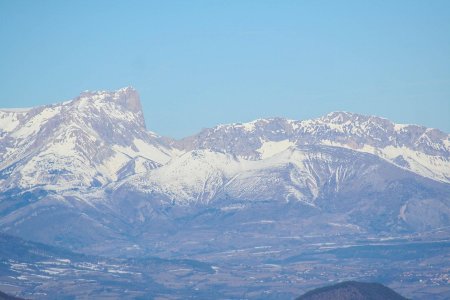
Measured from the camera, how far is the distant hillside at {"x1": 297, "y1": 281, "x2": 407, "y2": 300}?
165 meters

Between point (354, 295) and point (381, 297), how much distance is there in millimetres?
4595

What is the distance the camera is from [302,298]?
169 meters

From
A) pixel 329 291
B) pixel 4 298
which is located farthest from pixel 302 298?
pixel 4 298

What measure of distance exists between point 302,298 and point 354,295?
814 centimetres

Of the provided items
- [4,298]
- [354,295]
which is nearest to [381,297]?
[354,295]

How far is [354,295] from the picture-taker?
16462 centimetres

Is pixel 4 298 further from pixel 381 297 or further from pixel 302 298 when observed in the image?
pixel 381 297

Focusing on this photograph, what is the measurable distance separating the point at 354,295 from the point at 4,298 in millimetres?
48709

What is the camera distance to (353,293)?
16500 cm

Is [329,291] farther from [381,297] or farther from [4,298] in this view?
[4,298]

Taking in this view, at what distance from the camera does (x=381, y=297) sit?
167m

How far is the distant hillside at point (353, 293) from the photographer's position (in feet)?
540

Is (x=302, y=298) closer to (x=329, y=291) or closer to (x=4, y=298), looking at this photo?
(x=329, y=291)

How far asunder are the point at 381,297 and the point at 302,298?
10985 mm
